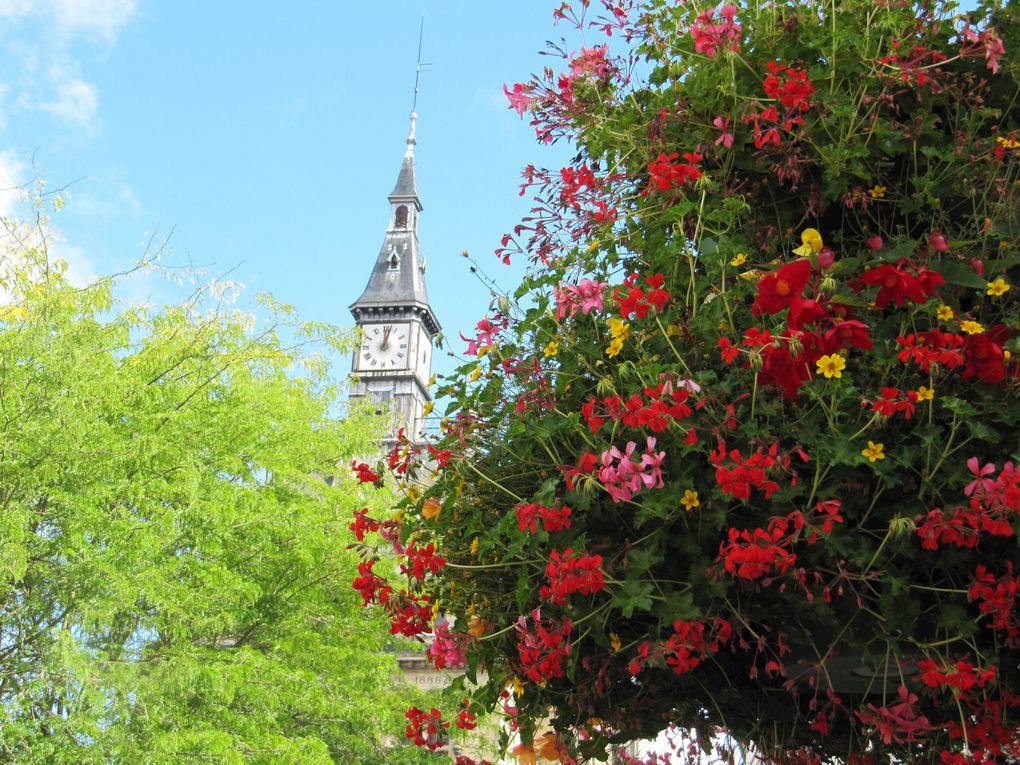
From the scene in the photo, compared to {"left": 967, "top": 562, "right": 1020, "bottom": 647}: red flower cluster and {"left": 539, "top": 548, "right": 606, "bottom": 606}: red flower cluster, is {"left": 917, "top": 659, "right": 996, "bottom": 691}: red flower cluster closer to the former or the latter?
{"left": 967, "top": 562, "right": 1020, "bottom": 647}: red flower cluster

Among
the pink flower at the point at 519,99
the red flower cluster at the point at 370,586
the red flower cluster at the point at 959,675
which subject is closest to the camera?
the red flower cluster at the point at 959,675

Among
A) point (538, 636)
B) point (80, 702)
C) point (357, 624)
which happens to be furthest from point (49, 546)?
point (538, 636)

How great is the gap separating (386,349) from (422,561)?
186ft

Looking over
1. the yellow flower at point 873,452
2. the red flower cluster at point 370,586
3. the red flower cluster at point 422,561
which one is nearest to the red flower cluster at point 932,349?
the yellow flower at point 873,452

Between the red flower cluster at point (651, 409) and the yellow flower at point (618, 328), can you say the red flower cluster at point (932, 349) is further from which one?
the yellow flower at point (618, 328)

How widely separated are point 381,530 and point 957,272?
189 centimetres

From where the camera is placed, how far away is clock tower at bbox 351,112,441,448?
58844 mm

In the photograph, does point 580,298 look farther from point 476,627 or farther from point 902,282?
point 476,627

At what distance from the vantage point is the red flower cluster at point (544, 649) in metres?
2.61

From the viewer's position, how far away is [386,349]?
194ft

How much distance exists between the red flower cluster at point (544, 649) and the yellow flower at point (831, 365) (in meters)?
0.88

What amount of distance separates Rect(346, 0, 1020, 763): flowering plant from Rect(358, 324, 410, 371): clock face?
55.7 m

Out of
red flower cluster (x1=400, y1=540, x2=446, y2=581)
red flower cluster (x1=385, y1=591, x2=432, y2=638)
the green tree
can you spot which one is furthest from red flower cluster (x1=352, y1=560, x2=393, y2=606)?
the green tree

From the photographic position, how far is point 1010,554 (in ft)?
8.29
